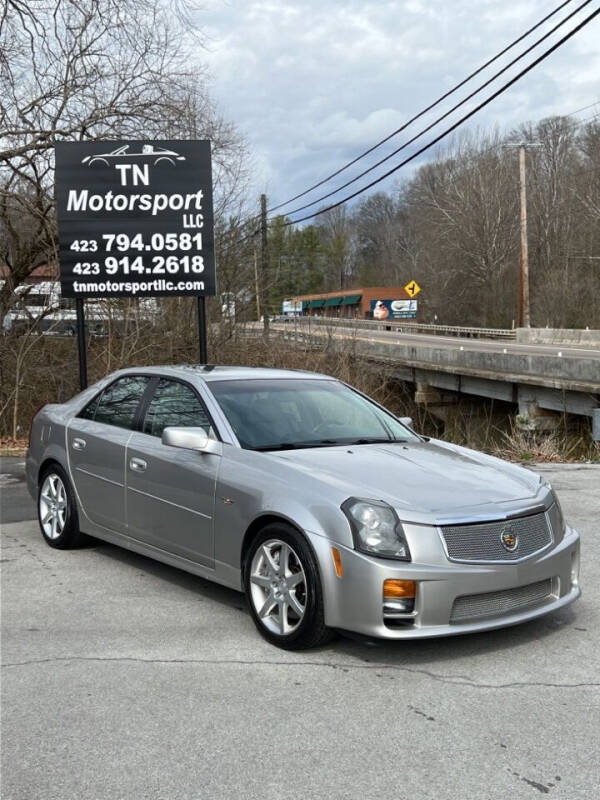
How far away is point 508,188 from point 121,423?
6246 cm

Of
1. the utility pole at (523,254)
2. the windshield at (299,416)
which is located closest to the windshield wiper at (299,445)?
the windshield at (299,416)

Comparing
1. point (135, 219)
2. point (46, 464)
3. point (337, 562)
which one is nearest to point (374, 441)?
point (337, 562)

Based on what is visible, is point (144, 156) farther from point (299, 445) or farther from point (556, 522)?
point (556, 522)

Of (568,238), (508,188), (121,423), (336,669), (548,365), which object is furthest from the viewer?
(508,188)

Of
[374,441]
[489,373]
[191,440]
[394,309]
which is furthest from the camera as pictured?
[394,309]

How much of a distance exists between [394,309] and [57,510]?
2837 inches

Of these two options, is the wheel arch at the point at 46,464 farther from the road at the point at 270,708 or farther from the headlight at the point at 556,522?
the headlight at the point at 556,522

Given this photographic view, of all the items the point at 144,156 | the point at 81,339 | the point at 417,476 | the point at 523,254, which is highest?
the point at 523,254

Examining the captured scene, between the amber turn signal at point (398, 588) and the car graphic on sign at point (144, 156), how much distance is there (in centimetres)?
815

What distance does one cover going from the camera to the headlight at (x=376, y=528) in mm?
4172

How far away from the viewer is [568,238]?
57906 millimetres

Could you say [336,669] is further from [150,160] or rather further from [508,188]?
[508,188]

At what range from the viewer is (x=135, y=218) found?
11023 millimetres

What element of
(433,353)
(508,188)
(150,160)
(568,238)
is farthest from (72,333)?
(508,188)
